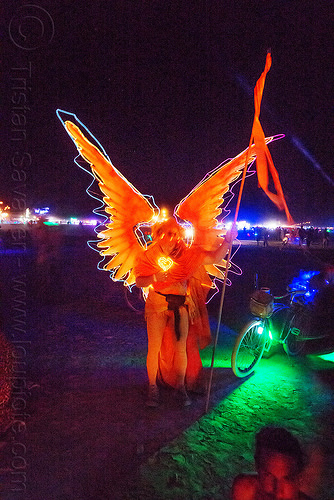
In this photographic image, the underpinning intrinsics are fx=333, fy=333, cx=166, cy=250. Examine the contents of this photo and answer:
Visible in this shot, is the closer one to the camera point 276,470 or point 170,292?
point 276,470

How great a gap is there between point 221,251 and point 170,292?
Answer: 744 mm

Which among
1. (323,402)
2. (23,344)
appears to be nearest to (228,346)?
(323,402)

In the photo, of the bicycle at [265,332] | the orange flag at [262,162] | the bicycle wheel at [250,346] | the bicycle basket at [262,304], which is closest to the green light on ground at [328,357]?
the bicycle at [265,332]

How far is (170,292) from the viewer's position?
12.5 feet

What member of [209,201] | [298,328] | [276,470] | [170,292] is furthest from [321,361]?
[276,470]

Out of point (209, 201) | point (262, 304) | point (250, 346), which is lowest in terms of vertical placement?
point (250, 346)

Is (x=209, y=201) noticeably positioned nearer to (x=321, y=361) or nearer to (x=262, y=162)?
(x=262, y=162)

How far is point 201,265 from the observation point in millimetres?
3979

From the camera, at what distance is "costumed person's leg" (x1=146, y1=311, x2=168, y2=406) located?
385cm

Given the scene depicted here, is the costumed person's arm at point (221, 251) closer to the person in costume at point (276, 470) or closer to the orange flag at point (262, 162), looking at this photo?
the orange flag at point (262, 162)

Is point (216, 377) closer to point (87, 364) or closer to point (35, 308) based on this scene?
point (87, 364)

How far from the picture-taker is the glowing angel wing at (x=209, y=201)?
382 cm

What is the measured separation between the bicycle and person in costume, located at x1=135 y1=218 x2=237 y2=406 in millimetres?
874

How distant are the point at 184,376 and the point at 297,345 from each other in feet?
8.02
